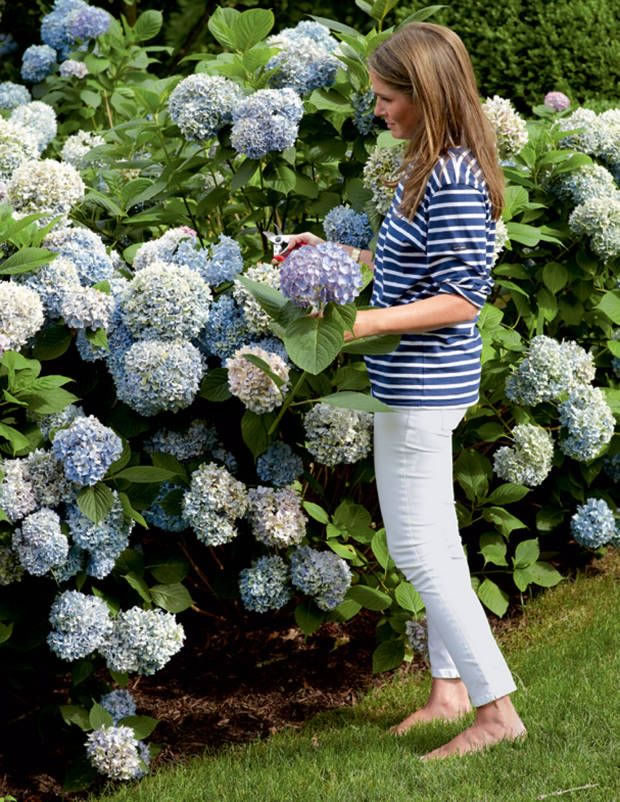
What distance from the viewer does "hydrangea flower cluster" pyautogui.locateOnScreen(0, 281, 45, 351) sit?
304 centimetres

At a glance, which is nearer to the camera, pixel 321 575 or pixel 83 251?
pixel 83 251

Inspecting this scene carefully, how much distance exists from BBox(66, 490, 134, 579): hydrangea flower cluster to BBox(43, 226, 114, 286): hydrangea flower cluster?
58 cm

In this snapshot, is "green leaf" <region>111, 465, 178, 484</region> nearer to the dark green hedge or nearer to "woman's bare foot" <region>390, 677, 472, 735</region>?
"woman's bare foot" <region>390, 677, 472, 735</region>

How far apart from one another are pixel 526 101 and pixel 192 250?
12.0 feet

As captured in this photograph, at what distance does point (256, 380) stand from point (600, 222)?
1.36 metres

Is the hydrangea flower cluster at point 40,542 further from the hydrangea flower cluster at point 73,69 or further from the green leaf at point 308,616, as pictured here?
the hydrangea flower cluster at point 73,69

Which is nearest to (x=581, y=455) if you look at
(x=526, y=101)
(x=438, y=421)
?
(x=438, y=421)

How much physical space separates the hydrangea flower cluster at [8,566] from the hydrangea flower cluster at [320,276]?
1034 millimetres

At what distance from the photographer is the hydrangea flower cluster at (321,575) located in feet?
11.3

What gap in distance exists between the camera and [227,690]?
3.93 metres

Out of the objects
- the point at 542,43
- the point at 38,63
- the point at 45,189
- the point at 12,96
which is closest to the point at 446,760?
the point at 45,189

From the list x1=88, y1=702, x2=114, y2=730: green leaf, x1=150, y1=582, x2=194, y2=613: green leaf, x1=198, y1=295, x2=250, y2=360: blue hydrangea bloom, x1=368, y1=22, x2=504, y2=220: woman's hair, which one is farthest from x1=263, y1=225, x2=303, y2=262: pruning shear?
x1=88, y1=702, x2=114, y2=730: green leaf

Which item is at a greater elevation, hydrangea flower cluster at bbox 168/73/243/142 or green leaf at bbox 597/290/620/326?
hydrangea flower cluster at bbox 168/73/243/142

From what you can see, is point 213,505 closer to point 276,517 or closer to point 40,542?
point 276,517
